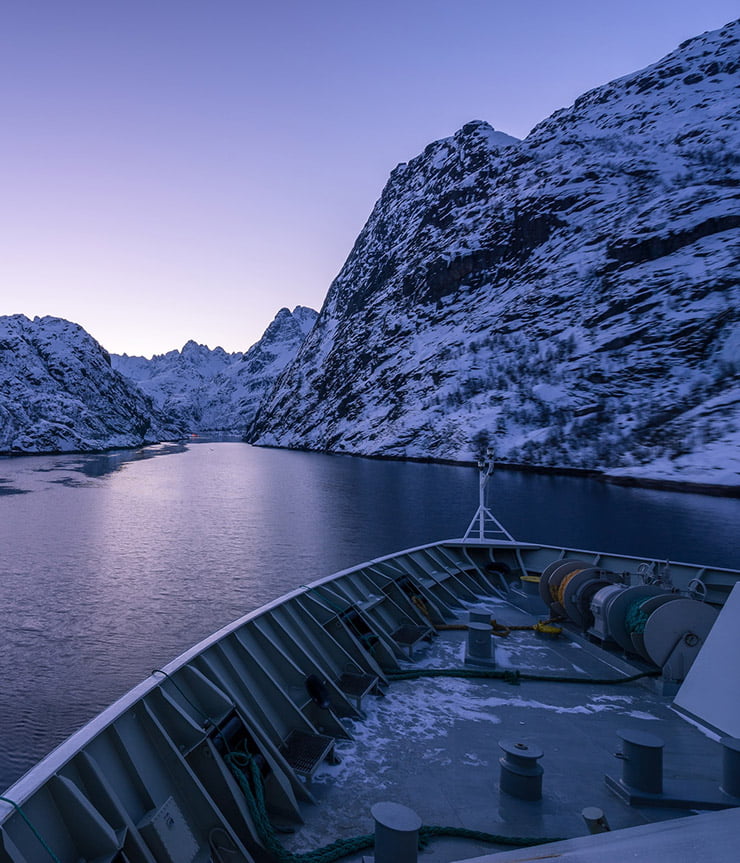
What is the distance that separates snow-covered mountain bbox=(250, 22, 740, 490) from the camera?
320 feet

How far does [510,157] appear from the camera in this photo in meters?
180

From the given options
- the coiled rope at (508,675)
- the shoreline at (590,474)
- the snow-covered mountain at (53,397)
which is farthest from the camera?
the snow-covered mountain at (53,397)

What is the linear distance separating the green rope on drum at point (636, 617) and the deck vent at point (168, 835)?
794 centimetres

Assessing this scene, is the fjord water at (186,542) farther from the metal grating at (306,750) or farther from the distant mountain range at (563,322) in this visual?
the distant mountain range at (563,322)

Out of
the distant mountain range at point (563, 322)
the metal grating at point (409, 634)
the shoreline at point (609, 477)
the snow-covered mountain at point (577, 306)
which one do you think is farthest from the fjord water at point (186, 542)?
the distant mountain range at point (563, 322)

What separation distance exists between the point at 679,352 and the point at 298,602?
11209cm

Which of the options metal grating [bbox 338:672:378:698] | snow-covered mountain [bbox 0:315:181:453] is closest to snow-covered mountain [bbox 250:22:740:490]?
snow-covered mountain [bbox 0:315:181:453]

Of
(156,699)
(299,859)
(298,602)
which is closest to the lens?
(299,859)

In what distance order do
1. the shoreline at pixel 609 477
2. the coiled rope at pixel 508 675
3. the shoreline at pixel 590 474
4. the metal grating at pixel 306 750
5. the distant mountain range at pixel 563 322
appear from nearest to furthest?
1. the metal grating at pixel 306 750
2. the coiled rope at pixel 508 675
3. the shoreline at pixel 609 477
4. the shoreline at pixel 590 474
5. the distant mountain range at pixel 563 322

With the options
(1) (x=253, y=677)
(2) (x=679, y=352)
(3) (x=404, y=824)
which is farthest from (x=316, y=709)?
(2) (x=679, y=352)

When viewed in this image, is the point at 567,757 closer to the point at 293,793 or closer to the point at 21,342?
the point at 293,793

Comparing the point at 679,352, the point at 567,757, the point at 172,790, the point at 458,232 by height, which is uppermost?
the point at 458,232

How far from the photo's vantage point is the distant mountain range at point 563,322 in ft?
322

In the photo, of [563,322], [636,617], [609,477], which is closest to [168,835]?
[636,617]
